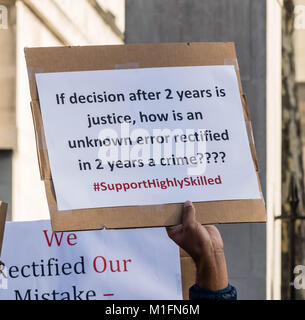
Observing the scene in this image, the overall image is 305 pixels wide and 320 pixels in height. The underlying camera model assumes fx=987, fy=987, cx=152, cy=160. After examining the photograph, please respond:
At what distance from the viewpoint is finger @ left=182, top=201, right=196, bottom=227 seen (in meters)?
3.59

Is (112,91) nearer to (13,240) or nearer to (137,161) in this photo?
(137,161)

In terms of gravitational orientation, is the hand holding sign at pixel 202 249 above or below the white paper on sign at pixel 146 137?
below

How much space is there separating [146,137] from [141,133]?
0.08 ft

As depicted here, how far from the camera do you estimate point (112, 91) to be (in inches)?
145

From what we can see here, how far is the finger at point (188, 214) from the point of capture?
11.8 ft

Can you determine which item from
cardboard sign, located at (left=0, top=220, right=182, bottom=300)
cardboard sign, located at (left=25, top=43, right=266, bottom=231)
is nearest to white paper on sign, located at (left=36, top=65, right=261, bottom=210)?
cardboard sign, located at (left=25, top=43, right=266, bottom=231)

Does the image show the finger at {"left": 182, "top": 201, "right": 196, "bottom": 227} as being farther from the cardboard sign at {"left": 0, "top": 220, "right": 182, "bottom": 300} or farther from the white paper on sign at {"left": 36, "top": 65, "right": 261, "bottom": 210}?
the cardboard sign at {"left": 0, "top": 220, "right": 182, "bottom": 300}

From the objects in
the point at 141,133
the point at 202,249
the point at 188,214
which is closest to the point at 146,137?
the point at 141,133

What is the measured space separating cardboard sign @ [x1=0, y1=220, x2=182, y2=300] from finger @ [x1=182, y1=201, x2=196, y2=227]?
4.50 feet

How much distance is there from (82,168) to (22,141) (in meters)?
4.83

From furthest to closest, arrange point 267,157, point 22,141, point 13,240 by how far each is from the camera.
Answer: point 267,157 → point 22,141 → point 13,240

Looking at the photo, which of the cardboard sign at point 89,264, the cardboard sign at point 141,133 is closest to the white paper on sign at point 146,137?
the cardboard sign at point 141,133

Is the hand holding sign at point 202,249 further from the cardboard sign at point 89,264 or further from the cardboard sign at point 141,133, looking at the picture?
the cardboard sign at point 89,264
